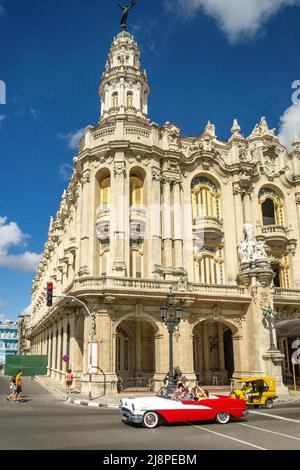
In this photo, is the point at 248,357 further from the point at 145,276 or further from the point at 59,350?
the point at 59,350

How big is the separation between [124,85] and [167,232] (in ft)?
59.7

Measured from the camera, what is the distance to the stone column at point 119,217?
3009cm

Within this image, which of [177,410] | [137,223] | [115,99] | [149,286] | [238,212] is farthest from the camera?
[115,99]

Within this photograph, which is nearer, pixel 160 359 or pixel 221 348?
pixel 160 359

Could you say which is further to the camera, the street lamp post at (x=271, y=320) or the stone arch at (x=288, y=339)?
the stone arch at (x=288, y=339)

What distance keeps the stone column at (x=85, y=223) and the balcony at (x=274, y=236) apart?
47.7 feet

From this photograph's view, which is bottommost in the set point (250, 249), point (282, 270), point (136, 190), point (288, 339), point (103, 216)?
point (288, 339)

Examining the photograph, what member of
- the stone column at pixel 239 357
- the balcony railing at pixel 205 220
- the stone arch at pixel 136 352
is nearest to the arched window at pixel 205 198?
the balcony railing at pixel 205 220

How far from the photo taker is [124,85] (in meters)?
42.4

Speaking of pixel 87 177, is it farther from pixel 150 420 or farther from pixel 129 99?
pixel 150 420

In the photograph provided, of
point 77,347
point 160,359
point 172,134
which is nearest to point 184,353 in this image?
point 160,359

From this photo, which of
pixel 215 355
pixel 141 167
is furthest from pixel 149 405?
pixel 141 167

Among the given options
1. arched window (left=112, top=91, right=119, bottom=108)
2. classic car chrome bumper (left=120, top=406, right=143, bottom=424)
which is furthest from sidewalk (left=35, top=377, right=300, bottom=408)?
arched window (left=112, top=91, right=119, bottom=108)

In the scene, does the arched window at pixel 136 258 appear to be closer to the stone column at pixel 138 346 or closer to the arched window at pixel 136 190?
the arched window at pixel 136 190
